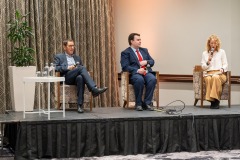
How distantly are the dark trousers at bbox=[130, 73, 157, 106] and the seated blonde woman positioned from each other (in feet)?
2.86

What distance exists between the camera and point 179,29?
8820mm

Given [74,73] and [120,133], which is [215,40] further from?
[120,133]

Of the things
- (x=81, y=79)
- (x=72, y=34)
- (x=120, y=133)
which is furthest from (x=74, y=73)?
(x=72, y=34)

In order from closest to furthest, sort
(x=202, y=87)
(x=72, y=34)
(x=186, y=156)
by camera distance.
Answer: (x=186, y=156) < (x=202, y=87) < (x=72, y=34)

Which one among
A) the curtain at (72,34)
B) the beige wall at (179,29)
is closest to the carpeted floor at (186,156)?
the curtain at (72,34)

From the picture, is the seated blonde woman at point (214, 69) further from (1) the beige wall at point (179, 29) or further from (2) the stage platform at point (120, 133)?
(1) the beige wall at point (179, 29)

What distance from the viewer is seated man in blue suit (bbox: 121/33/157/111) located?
6734 mm

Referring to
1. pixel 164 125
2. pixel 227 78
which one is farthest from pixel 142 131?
pixel 227 78

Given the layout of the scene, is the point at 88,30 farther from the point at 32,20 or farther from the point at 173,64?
the point at 173,64

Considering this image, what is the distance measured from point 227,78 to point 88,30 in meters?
2.55

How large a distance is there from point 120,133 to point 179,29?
11.6ft

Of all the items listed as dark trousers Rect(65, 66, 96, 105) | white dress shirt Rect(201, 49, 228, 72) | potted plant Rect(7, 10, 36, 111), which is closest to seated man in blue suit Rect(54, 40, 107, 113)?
dark trousers Rect(65, 66, 96, 105)

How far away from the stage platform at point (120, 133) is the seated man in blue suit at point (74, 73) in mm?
290

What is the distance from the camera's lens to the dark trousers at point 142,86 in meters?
6.73
